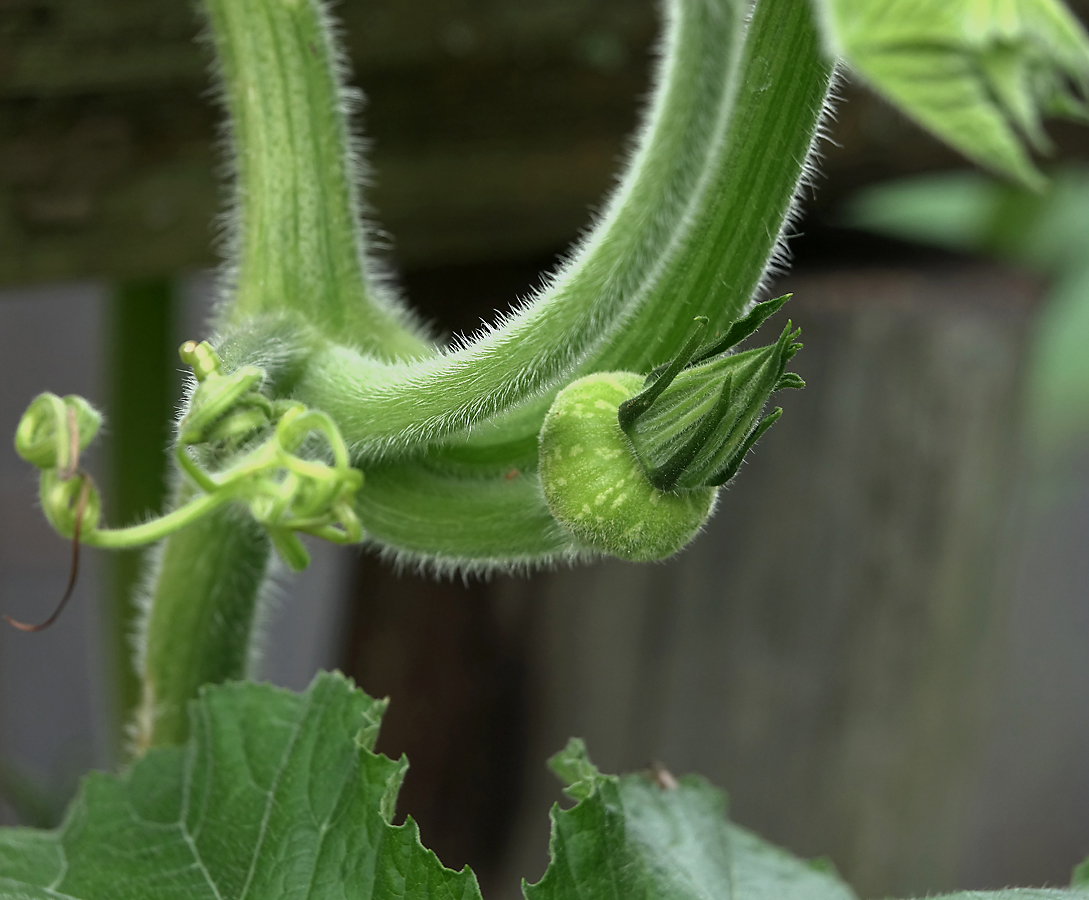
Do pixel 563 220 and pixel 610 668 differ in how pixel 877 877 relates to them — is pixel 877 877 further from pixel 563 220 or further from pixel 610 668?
pixel 563 220

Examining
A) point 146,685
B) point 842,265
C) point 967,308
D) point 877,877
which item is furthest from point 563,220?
point 877,877

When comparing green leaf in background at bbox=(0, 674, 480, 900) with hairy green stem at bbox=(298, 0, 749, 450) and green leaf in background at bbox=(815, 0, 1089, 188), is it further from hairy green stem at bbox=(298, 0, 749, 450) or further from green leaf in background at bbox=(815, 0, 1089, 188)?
green leaf in background at bbox=(815, 0, 1089, 188)

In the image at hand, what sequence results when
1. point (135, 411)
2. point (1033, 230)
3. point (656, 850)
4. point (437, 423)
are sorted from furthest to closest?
point (1033, 230)
point (135, 411)
point (656, 850)
point (437, 423)

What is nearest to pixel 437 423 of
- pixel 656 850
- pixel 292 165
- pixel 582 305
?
pixel 582 305

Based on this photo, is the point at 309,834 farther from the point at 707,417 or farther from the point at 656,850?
the point at 707,417

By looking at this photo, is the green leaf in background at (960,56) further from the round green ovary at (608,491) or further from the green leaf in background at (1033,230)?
the green leaf in background at (1033,230)

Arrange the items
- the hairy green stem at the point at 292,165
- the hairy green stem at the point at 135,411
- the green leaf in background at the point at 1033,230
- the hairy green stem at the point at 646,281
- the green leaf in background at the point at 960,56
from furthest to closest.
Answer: the green leaf in background at the point at 1033,230 < the hairy green stem at the point at 135,411 < the hairy green stem at the point at 292,165 < the hairy green stem at the point at 646,281 < the green leaf in background at the point at 960,56

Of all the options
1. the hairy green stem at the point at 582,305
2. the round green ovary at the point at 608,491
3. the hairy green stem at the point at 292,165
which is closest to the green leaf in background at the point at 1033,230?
the hairy green stem at the point at 582,305
